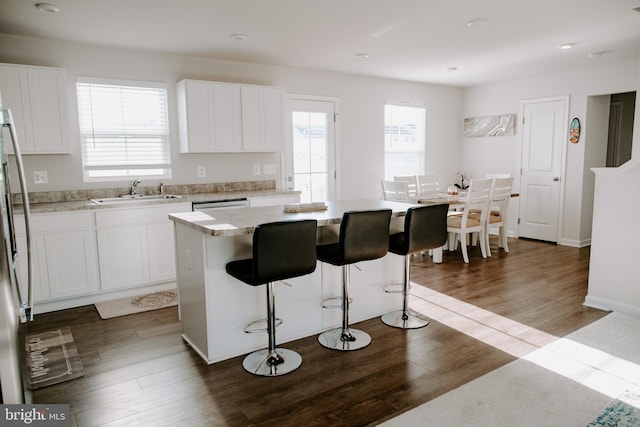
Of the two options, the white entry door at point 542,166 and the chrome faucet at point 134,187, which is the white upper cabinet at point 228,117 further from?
the white entry door at point 542,166

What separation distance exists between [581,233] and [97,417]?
6207mm

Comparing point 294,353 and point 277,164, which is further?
point 277,164

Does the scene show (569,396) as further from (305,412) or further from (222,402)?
(222,402)

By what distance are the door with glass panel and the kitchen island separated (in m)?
2.38

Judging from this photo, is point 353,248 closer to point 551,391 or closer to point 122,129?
point 551,391

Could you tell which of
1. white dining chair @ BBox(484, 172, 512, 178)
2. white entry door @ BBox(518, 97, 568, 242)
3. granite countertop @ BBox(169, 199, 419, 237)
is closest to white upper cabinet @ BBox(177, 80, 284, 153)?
granite countertop @ BBox(169, 199, 419, 237)

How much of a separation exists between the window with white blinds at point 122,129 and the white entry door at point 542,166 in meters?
5.13

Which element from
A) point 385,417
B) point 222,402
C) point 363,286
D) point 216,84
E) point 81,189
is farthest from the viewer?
point 216,84

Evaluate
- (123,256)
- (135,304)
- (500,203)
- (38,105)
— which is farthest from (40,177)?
(500,203)

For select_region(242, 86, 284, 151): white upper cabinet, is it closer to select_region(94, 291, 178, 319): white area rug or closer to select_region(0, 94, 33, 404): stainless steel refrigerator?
select_region(94, 291, 178, 319): white area rug

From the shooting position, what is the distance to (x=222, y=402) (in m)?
2.35

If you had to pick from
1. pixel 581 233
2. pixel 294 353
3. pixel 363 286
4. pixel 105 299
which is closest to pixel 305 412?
pixel 294 353

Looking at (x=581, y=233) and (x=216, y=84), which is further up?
(x=216, y=84)

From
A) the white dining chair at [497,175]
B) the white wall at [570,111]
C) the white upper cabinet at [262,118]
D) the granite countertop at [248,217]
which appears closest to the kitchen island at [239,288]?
the granite countertop at [248,217]
